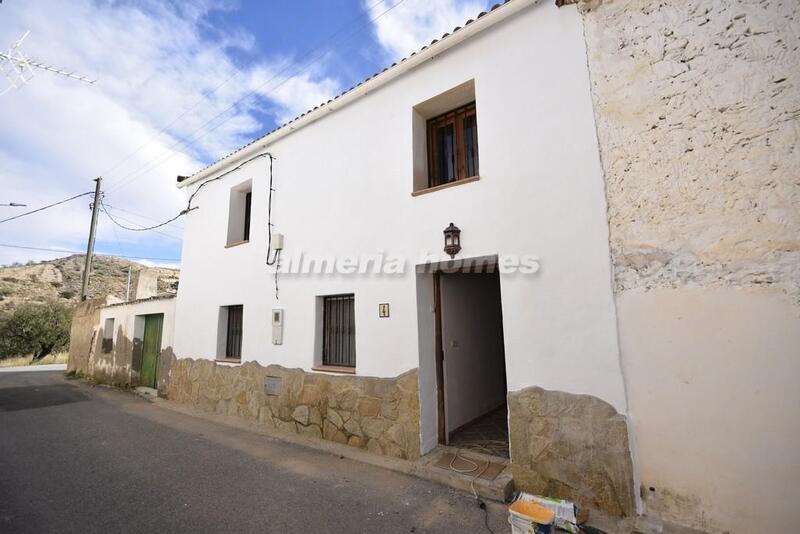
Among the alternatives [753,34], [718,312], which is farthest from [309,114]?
[718,312]

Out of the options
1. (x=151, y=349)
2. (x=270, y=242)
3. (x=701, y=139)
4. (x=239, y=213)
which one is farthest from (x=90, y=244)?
(x=701, y=139)

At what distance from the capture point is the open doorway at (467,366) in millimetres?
4770

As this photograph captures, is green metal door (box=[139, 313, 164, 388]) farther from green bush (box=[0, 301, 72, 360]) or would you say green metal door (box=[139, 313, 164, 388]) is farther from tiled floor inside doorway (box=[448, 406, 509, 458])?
green bush (box=[0, 301, 72, 360])

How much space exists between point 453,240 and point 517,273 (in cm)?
85

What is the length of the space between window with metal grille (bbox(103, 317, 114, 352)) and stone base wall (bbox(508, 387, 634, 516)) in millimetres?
13026

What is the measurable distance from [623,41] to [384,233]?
3.39 m

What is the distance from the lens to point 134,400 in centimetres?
862

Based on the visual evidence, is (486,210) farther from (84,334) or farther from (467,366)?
(84,334)

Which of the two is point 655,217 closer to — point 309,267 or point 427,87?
point 427,87

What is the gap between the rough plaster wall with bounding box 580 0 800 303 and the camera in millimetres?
2803

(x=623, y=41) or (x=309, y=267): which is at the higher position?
(x=623, y=41)

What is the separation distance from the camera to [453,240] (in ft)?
14.0

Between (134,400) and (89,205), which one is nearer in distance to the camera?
(134,400)

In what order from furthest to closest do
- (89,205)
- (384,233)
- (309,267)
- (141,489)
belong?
(89,205) < (309,267) < (384,233) < (141,489)
